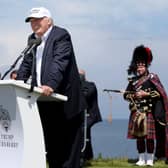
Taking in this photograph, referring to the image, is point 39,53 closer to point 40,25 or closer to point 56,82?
point 40,25

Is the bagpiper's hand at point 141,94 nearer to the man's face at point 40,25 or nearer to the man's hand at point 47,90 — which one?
the man's face at point 40,25

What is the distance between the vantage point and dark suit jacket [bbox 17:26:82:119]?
6.04 m

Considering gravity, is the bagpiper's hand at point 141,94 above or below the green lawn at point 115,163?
above

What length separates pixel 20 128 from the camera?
5.66 metres

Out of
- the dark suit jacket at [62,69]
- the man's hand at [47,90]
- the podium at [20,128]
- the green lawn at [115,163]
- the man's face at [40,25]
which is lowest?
the green lawn at [115,163]

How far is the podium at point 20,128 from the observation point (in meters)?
5.61

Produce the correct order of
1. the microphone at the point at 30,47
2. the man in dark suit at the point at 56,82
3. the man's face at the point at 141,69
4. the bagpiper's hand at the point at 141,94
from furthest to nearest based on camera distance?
1. the man's face at the point at 141,69
2. the bagpiper's hand at the point at 141,94
3. the man in dark suit at the point at 56,82
4. the microphone at the point at 30,47

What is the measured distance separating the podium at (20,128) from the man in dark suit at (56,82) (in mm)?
333

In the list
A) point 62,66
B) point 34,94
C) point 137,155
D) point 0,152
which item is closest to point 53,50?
point 62,66

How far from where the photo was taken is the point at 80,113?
639 centimetres

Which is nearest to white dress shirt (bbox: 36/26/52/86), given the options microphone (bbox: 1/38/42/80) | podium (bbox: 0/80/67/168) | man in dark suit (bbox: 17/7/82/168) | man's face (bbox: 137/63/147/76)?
man in dark suit (bbox: 17/7/82/168)

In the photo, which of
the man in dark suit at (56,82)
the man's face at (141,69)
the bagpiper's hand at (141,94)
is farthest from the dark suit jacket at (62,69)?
the man's face at (141,69)

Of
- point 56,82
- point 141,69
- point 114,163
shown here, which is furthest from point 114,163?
point 56,82

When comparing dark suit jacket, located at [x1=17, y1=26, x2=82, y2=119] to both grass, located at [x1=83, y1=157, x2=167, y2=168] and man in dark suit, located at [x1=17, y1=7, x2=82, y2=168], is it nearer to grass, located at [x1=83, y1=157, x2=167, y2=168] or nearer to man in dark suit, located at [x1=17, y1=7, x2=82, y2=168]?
man in dark suit, located at [x1=17, y1=7, x2=82, y2=168]
